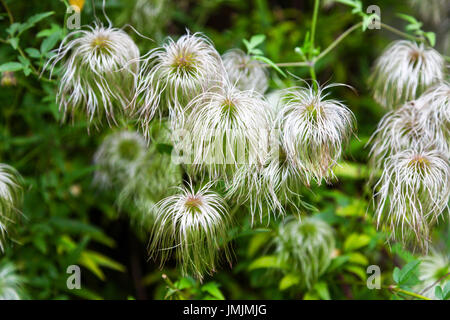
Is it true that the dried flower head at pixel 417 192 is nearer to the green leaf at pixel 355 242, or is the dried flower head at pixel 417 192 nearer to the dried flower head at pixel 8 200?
the green leaf at pixel 355 242

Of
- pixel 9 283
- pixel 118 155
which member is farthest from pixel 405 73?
pixel 9 283

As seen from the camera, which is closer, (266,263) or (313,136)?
(313,136)

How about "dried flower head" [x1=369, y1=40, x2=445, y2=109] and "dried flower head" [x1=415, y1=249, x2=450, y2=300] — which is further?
"dried flower head" [x1=415, y1=249, x2=450, y2=300]

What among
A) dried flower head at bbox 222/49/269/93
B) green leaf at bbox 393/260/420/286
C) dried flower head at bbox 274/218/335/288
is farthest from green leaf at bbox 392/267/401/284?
dried flower head at bbox 222/49/269/93

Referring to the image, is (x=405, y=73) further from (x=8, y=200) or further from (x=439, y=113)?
(x=8, y=200)

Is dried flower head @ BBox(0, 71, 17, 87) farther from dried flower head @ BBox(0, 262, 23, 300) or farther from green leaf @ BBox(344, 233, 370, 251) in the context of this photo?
green leaf @ BBox(344, 233, 370, 251)
